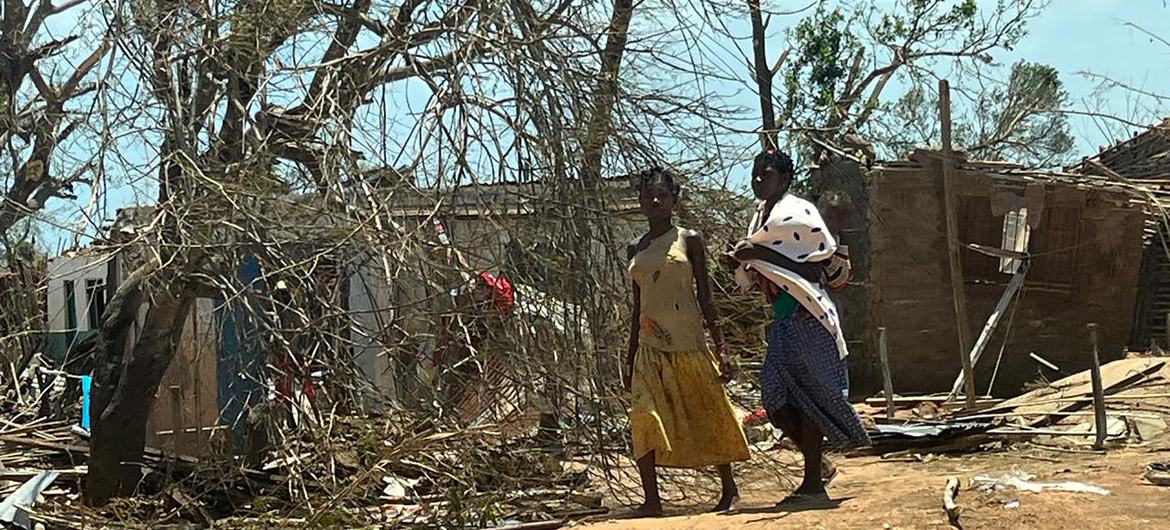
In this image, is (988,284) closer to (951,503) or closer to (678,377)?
(678,377)

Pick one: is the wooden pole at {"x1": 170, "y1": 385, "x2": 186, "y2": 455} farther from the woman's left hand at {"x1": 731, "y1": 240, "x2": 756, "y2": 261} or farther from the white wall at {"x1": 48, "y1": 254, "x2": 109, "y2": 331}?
the woman's left hand at {"x1": 731, "y1": 240, "x2": 756, "y2": 261}

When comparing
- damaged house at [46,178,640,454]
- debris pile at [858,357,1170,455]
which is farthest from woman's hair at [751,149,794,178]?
debris pile at [858,357,1170,455]

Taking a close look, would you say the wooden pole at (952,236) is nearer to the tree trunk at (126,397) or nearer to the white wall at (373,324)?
the white wall at (373,324)

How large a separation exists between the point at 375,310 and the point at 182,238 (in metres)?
0.93

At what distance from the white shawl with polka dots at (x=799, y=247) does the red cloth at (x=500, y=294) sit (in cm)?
105

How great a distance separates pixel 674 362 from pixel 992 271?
7594mm

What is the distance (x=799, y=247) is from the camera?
526cm

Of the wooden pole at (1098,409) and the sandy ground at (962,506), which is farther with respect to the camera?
the wooden pole at (1098,409)

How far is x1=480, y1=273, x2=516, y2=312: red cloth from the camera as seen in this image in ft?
18.3

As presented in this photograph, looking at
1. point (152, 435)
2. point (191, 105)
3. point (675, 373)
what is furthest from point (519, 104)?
point (152, 435)

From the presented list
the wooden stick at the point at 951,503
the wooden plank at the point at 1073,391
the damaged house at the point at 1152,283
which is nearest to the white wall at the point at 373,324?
the wooden stick at the point at 951,503

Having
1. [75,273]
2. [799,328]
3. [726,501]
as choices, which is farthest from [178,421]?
[799,328]

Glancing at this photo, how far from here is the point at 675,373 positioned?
535 centimetres

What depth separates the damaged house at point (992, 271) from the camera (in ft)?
38.4
